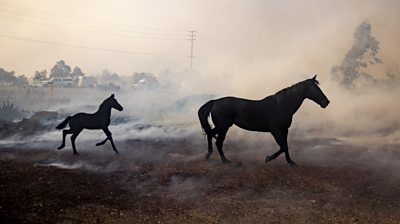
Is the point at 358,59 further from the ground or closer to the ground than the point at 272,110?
further from the ground

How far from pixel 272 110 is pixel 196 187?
3.19m

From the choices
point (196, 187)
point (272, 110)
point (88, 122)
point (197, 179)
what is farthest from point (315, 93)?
point (88, 122)

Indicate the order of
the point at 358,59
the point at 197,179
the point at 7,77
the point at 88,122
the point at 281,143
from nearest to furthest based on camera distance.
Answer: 1. the point at 197,179
2. the point at 281,143
3. the point at 88,122
4. the point at 358,59
5. the point at 7,77

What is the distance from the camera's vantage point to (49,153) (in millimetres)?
11789

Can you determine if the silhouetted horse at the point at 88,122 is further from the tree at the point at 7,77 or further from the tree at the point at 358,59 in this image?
the tree at the point at 7,77

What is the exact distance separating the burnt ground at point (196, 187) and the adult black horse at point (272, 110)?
37.7 inches

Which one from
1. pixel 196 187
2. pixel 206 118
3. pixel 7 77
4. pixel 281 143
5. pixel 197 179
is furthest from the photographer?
pixel 7 77

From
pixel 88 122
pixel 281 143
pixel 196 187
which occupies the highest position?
pixel 88 122

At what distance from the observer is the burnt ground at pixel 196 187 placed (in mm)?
6246

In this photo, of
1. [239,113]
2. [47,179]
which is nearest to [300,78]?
[239,113]

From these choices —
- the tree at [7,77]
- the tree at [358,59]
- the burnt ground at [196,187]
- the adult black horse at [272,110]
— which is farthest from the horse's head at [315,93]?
the tree at [7,77]

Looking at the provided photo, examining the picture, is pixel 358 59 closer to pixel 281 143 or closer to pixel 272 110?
pixel 272 110

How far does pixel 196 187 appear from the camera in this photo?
787cm

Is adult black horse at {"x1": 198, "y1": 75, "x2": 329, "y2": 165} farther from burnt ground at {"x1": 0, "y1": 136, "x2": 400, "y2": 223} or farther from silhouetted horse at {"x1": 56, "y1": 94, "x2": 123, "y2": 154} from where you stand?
silhouetted horse at {"x1": 56, "y1": 94, "x2": 123, "y2": 154}
